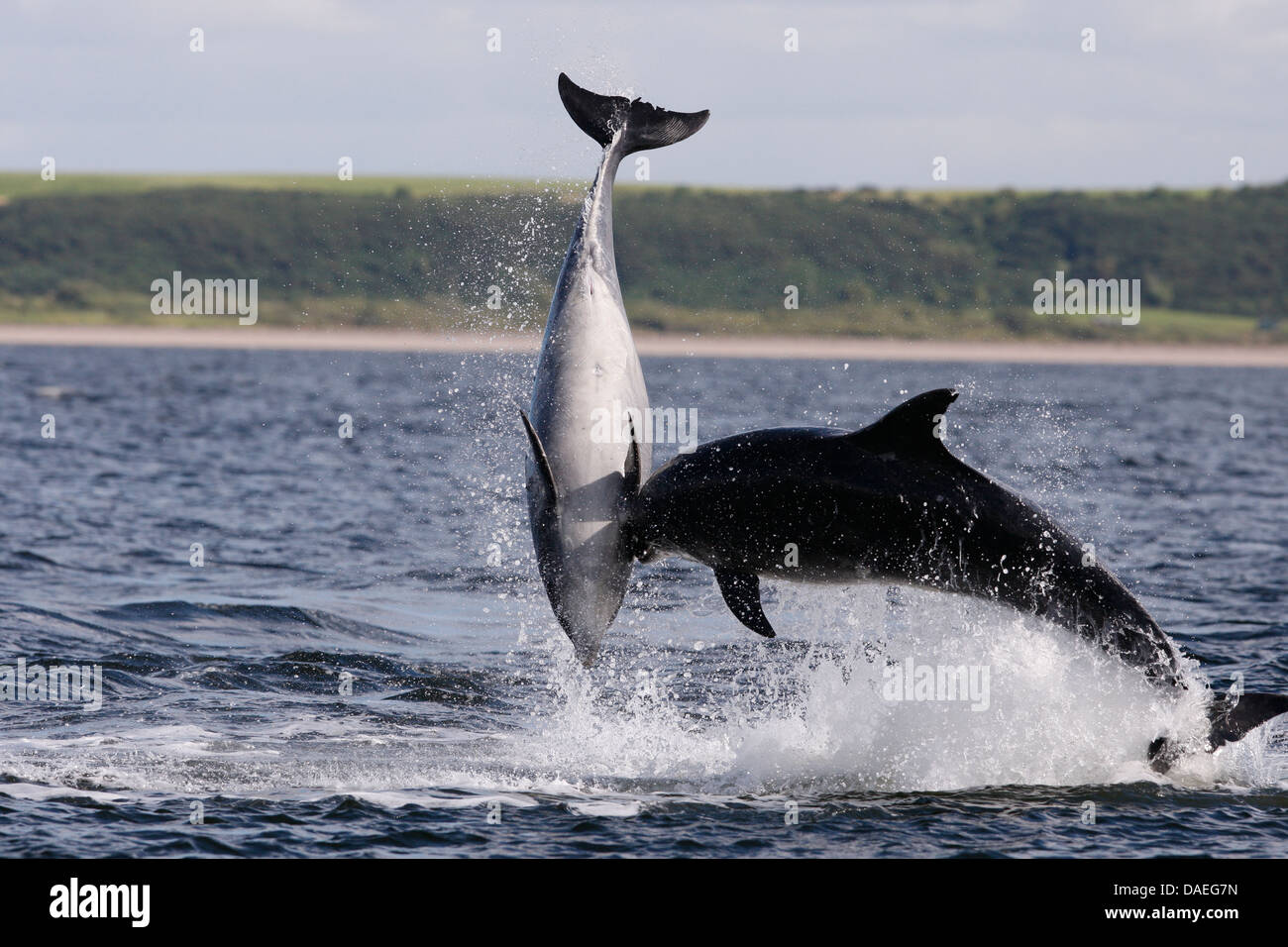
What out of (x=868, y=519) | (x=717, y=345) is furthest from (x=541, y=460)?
(x=717, y=345)

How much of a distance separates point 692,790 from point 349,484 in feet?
92.1

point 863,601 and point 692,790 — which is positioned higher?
point 863,601

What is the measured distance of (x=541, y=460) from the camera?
13.0m

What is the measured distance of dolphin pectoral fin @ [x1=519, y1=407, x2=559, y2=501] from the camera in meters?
12.9

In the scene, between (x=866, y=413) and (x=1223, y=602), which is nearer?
(x=1223, y=602)

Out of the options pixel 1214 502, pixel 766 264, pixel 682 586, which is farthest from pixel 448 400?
pixel 766 264

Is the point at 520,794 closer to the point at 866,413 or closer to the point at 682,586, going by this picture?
the point at 682,586

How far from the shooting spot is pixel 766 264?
18888cm

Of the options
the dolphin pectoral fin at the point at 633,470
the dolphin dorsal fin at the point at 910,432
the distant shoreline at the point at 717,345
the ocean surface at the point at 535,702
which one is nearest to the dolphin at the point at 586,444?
Result: the dolphin pectoral fin at the point at 633,470

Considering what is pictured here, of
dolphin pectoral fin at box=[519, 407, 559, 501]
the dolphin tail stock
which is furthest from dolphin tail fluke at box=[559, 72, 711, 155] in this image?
the dolphin tail stock

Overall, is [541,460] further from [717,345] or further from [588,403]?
[717,345]

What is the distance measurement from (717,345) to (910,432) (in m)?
185

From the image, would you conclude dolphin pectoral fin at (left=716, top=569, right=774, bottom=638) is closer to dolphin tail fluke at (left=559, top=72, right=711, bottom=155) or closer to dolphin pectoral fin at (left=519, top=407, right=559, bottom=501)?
dolphin pectoral fin at (left=519, top=407, right=559, bottom=501)
